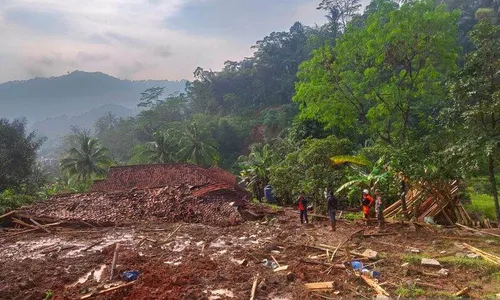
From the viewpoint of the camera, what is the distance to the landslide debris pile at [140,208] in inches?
621

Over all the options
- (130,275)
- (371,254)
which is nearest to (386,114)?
(371,254)

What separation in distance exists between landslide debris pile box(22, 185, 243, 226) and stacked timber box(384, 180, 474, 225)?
22.3 feet

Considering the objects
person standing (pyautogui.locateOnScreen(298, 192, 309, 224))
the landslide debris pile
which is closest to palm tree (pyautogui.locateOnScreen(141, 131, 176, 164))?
the landslide debris pile

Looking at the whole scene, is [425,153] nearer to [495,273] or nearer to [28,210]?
[495,273]

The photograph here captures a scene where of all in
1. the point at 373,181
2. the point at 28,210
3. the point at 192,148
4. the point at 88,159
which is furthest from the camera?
the point at 192,148

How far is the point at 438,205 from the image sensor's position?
43.3 ft

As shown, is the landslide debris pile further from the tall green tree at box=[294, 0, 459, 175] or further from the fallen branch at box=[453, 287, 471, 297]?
the fallen branch at box=[453, 287, 471, 297]

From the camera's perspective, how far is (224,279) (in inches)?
327

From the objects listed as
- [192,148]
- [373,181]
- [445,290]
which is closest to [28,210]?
[373,181]

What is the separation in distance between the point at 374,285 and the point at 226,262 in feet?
12.5

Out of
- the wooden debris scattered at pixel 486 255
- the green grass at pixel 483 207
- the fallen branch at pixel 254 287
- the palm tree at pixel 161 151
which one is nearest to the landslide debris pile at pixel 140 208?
the fallen branch at pixel 254 287

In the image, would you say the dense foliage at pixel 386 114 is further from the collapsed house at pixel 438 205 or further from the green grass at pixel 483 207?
the green grass at pixel 483 207

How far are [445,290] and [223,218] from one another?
957 cm

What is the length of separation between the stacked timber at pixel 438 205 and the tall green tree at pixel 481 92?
2042 millimetres
